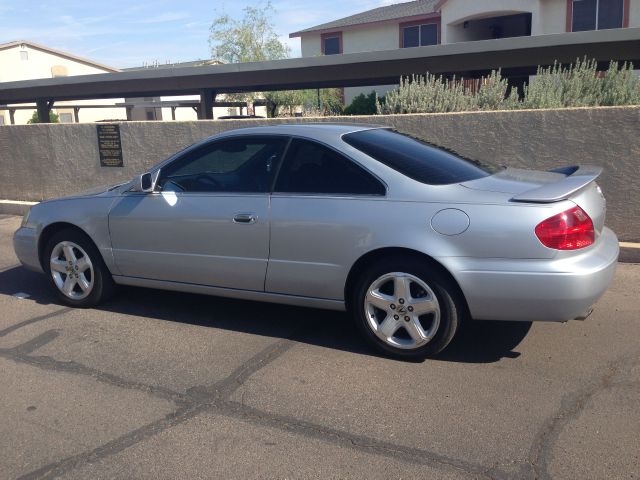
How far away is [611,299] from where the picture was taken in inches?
213

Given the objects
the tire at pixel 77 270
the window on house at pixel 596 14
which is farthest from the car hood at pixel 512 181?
the window on house at pixel 596 14

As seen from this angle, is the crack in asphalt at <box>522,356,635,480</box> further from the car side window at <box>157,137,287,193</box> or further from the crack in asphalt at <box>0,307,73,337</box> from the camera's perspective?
the crack in asphalt at <box>0,307,73,337</box>

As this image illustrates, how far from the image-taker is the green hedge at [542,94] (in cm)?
802

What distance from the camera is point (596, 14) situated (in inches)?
911

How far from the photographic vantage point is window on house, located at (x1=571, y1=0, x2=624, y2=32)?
22828 mm

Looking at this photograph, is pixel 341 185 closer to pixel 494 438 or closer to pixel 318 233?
pixel 318 233

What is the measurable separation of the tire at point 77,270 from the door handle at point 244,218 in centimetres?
152

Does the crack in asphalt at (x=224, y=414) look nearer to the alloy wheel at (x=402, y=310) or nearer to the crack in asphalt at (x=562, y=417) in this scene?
the crack in asphalt at (x=562, y=417)

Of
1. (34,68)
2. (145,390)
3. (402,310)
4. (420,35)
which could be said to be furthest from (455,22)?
(34,68)

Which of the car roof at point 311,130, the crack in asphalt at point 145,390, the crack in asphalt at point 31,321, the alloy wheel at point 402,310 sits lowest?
the crack in asphalt at point 145,390

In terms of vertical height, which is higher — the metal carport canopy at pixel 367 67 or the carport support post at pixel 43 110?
the metal carport canopy at pixel 367 67

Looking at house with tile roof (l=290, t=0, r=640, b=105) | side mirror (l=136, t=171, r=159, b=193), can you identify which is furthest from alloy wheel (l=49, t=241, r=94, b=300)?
house with tile roof (l=290, t=0, r=640, b=105)

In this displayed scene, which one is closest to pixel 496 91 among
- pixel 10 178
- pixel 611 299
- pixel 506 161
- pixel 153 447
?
pixel 506 161

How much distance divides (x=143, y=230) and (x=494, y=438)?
3215 millimetres
